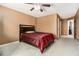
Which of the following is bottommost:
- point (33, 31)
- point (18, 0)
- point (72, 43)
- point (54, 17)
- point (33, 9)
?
point (72, 43)

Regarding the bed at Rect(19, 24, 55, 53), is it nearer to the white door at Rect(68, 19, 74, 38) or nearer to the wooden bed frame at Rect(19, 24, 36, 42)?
the wooden bed frame at Rect(19, 24, 36, 42)

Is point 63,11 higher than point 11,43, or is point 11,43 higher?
point 63,11

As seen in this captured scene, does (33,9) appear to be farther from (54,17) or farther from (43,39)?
(43,39)

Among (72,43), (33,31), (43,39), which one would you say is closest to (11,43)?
(33,31)

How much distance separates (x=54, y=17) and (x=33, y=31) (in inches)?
14.1

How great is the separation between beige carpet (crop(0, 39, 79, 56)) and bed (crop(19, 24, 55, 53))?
0.07 metres

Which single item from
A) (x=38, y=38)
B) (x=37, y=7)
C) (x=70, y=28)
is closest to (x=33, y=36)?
(x=38, y=38)

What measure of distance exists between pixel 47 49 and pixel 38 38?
215 mm

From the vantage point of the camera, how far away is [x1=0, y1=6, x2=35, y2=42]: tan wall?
3.73 ft

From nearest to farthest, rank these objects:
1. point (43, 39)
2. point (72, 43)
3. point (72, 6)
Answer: point (72, 6), point (72, 43), point (43, 39)

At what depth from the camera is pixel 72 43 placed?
1227mm

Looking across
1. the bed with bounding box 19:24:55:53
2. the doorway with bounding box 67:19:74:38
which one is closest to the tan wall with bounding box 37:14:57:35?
the bed with bounding box 19:24:55:53

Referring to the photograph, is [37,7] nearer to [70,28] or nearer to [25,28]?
[25,28]

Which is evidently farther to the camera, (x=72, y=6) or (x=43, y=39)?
(x=43, y=39)
